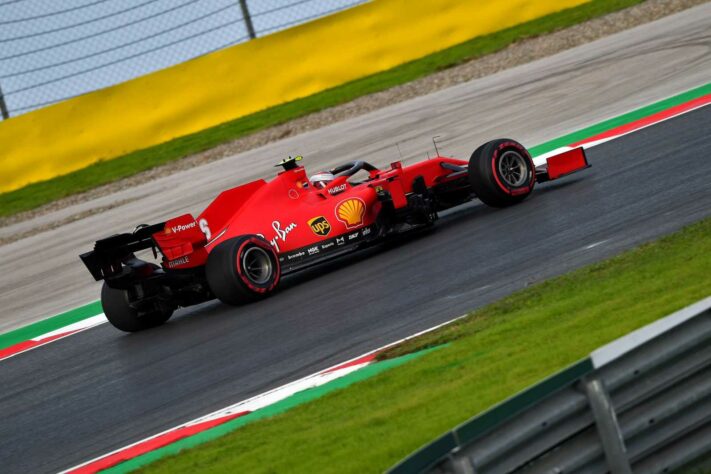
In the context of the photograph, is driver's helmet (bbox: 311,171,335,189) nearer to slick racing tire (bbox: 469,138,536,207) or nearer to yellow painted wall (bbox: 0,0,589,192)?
slick racing tire (bbox: 469,138,536,207)

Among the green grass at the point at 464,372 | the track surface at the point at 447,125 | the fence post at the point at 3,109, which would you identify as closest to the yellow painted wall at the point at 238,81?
the fence post at the point at 3,109

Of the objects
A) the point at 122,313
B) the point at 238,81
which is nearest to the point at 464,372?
the point at 122,313

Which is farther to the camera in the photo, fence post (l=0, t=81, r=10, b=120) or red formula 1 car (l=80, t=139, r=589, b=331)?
fence post (l=0, t=81, r=10, b=120)

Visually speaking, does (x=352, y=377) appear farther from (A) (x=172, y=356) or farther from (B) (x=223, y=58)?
(B) (x=223, y=58)

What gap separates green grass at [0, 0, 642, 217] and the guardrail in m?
16.2

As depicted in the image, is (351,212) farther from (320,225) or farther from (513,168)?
(513,168)

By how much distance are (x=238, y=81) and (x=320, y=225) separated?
10.5 m

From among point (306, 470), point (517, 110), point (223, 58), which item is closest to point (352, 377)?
point (306, 470)

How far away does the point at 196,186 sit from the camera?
17844 mm

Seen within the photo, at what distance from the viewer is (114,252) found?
33.0 feet

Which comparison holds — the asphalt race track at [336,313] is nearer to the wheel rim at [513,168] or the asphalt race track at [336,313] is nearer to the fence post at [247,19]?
the wheel rim at [513,168]

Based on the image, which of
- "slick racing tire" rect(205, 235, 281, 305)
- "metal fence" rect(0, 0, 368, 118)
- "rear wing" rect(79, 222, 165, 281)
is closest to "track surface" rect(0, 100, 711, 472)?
"slick racing tire" rect(205, 235, 281, 305)

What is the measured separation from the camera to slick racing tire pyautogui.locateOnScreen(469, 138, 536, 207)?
10.8 m

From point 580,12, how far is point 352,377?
615 inches
